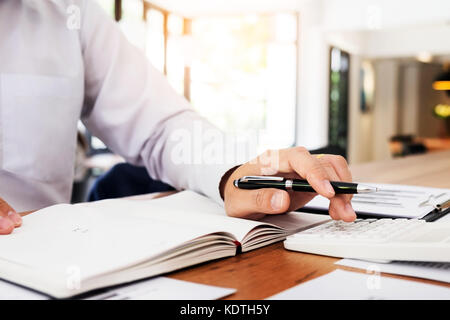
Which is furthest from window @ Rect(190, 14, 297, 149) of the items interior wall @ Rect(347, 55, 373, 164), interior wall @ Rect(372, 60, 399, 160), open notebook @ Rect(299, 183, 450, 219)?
open notebook @ Rect(299, 183, 450, 219)

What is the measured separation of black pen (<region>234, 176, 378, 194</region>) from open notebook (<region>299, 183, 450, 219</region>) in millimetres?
126

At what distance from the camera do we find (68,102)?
114 centimetres

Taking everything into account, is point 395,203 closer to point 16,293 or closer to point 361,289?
point 361,289

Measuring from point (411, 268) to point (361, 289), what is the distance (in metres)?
0.10

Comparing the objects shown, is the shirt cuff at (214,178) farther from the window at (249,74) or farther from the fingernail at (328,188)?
the window at (249,74)

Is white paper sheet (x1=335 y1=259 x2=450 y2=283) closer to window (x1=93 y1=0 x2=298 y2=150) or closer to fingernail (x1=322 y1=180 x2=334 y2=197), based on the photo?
fingernail (x1=322 y1=180 x2=334 y2=197)

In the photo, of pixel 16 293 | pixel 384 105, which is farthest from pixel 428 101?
pixel 16 293

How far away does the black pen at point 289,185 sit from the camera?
2.17 feet

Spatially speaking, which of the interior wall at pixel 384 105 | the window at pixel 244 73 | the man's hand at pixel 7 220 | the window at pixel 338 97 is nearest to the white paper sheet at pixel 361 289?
the man's hand at pixel 7 220

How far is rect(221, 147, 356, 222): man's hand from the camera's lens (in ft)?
2.26

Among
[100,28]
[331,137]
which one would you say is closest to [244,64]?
[331,137]

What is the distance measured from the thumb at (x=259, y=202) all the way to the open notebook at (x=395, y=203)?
179 mm

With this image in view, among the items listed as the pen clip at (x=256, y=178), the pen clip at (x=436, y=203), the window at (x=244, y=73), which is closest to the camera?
the pen clip at (x=256, y=178)
